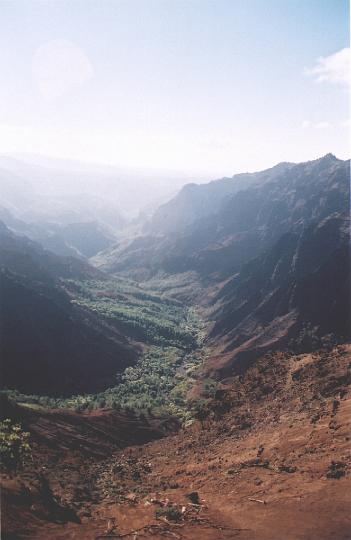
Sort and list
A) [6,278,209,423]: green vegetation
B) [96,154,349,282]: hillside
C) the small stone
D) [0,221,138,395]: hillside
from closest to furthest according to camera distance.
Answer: the small stone → [6,278,209,423]: green vegetation → [0,221,138,395]: hillside → [96,154,349,282]: hillside

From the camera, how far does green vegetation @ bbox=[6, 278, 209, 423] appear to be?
160ft

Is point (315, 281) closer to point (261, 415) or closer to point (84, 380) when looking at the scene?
point (84, 380)

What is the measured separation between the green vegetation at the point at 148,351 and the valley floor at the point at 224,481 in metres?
16.3

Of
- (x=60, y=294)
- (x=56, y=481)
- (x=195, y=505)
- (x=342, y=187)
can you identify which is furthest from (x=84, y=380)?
(x=342, y=187)

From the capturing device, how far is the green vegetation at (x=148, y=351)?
160 ft

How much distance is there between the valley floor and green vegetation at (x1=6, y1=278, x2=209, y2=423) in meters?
16.3

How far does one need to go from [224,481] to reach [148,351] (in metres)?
56.5

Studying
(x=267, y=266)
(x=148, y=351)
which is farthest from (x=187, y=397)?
(x=267, y=266)

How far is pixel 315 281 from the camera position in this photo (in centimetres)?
7231

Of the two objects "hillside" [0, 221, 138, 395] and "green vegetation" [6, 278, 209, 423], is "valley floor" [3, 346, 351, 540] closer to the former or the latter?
"green vegetation" [6, 278, 209, 423]

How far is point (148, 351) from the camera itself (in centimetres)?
7619

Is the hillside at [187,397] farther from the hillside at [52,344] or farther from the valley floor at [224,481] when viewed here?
the hillside at [52,344]

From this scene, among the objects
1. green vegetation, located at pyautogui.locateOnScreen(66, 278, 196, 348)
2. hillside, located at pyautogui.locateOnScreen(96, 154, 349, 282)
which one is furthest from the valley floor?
hillside, located at pyautogui.locateOnScreen(96, 154, 349, 282)

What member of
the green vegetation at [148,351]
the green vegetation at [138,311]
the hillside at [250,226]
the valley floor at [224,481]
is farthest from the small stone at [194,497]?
the hillside at [250,226]
